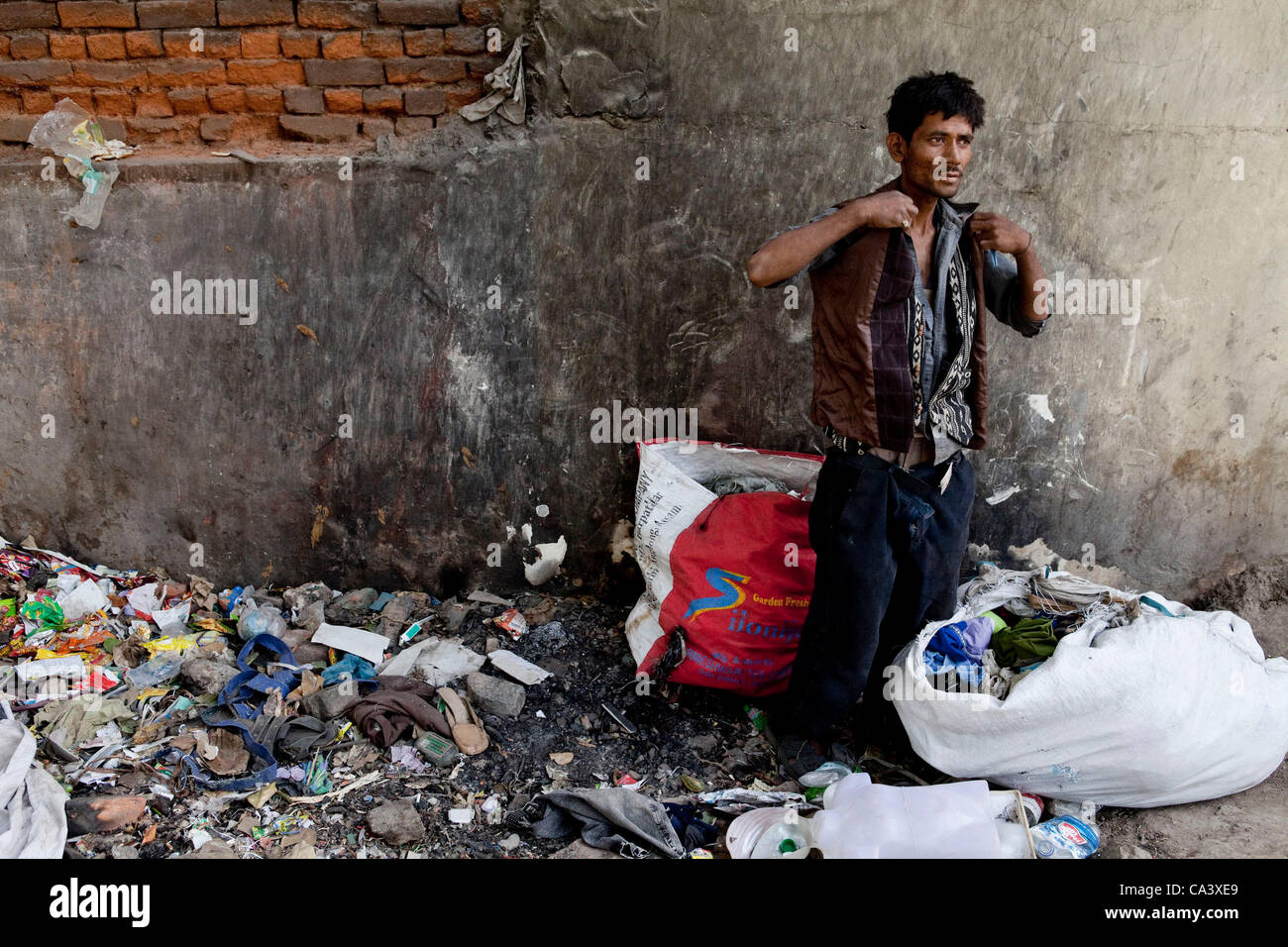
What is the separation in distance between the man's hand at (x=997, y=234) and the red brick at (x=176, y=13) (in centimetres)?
275

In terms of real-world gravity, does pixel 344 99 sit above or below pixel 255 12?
below

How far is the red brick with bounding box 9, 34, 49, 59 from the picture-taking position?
3.21 metres

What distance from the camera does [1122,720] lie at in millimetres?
2361

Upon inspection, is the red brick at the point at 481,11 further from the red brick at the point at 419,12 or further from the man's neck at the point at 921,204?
the man's neck at the point at 921,204

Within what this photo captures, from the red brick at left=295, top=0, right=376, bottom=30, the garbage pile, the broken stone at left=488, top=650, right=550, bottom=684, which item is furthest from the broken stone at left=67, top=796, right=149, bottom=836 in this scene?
the red brick at left=295, top=0, right=376, bottom=30

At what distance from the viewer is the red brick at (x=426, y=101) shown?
10.3 ft

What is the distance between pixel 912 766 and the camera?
8.96 feet

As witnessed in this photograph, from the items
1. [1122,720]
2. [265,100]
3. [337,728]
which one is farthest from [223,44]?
[1122,720]

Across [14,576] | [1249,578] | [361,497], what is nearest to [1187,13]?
[1249,578]

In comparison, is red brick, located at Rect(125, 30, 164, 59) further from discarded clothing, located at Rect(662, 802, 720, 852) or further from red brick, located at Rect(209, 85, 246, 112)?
discarded clothing, located at Rect(662, 802, 720, 852)

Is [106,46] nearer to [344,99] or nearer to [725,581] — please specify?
[344,99]

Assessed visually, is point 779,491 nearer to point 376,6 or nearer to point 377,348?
point 377,348

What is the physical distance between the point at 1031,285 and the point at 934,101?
0.64 metres

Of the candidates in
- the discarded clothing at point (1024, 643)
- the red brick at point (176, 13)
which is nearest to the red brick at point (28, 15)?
the red brick at point (176, 13)
